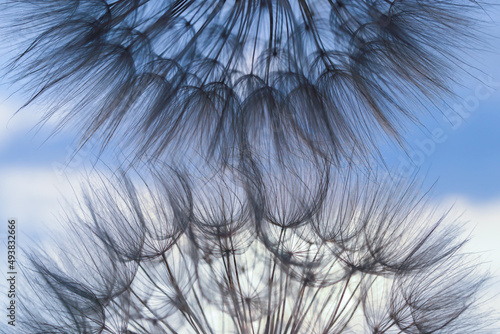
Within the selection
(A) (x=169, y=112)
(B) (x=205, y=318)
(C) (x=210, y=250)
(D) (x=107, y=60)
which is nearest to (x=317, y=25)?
(A) (x=169, y=112)

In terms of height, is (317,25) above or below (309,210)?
above

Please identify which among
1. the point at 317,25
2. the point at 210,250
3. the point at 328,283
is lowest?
the point at 328,283

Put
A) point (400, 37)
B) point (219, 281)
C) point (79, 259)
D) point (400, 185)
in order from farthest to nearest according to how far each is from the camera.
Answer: point (400, 185)
point (219, 281)
point (79, 259)
point (400, 37)

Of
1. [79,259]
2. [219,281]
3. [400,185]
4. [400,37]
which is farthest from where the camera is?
[400,185]

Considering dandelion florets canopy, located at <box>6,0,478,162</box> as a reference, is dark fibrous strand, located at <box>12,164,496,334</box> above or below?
below

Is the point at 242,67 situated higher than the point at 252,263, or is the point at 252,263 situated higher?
the point at 242,67

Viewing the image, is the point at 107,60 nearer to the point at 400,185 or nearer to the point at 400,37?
the point at 400,37

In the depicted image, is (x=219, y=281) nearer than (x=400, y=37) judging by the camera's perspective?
No

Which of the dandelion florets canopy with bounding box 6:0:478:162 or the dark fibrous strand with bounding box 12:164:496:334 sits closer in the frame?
the dandelion florets canopy with bounding box 6:0:478:162
